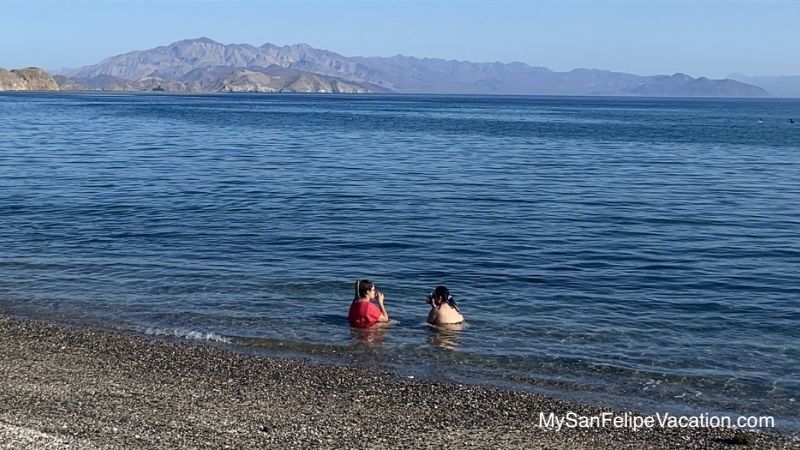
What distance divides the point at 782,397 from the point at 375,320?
7121 millimetres

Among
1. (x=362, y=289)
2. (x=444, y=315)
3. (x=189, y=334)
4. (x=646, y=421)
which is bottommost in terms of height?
(x=189, y=334)

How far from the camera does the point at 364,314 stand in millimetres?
17453

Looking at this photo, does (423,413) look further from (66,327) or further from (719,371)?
(66,327)

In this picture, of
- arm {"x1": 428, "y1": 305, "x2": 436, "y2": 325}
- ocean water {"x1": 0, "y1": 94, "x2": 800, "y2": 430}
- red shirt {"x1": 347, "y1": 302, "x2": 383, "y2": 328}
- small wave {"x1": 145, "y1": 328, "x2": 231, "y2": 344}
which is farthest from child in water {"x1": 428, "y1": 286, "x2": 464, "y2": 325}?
small wave {"x1": 145, "y1": 328, "x2": 231, "y2": 344}

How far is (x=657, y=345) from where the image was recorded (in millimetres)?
16875

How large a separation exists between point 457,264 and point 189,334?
338 inches

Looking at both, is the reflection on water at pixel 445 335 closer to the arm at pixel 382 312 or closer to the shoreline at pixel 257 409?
the arm at pixel 382 312

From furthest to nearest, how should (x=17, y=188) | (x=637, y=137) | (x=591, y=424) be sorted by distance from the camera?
(x=637, y=137)
(x=17, y=188)
(x=591, y=424)

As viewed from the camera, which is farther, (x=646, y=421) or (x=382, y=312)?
(x=382, y=312)

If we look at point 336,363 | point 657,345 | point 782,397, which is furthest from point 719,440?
point 336,363

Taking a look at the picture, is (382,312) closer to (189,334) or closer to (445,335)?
(445,335)

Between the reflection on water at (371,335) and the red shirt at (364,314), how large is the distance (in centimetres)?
10

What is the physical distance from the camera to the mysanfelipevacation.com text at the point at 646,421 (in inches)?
488

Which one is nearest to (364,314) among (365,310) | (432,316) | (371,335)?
(365,310)
